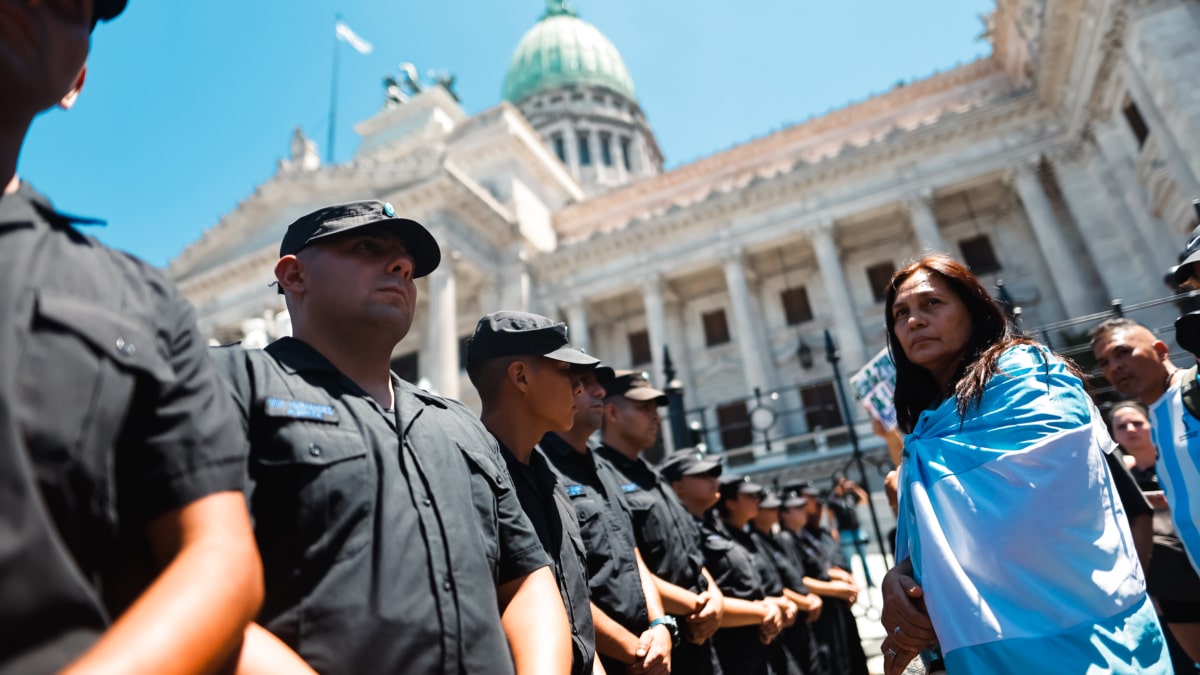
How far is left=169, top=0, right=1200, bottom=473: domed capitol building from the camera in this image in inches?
615

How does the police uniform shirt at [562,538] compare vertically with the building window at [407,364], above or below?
below

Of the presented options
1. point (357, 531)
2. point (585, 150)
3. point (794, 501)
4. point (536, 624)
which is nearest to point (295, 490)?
point (357, 531)

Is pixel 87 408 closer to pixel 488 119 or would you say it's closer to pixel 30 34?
pixel 30 34

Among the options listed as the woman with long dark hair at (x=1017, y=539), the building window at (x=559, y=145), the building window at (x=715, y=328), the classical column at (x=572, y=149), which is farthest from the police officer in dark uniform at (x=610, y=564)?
the building window at (x=559, y=145)

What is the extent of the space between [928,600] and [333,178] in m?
25.3

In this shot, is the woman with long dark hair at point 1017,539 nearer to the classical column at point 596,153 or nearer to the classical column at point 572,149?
the classical column at point 572,149

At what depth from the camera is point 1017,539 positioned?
1.68 m

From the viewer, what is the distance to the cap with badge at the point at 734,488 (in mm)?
4984

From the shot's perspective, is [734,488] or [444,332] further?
[444,332]

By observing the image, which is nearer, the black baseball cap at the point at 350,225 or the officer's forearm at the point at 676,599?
the black baseball cap at the point at 350,225

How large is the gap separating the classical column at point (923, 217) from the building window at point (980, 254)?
6.75 ft

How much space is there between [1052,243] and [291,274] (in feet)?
71.2

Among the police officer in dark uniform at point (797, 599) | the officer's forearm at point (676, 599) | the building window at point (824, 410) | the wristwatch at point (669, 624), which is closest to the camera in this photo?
the wristwatch at point (669, 624)

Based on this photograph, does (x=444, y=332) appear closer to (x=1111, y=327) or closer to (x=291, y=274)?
(x=1111, y=327)
